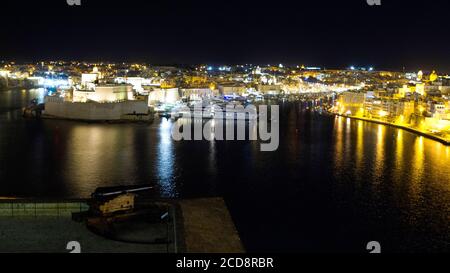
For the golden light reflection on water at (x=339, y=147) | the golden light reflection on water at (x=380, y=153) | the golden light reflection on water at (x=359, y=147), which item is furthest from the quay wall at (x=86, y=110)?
the golden light reflection on water at (x=380, y=153)

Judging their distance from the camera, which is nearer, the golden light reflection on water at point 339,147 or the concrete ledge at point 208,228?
the concrete ledge at point 208,228

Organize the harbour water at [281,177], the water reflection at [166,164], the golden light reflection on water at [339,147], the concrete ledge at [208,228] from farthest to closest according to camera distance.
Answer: the golden light reflection on water at [339,147], the water reflection at [166,164], the harbour water at [281,177], the concrete ledge at [208,228]

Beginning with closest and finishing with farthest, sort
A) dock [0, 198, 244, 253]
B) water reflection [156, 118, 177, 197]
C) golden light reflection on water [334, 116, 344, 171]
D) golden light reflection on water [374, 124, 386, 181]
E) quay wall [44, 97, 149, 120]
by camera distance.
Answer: dock [0, 198, 244, 253] < water reflection [156, 118, 177, 197] < golden light reflection on water [374, 124, 386, 181] < golden light reflection on water [334, 116, 344, 171] < quay wall [44, 97, 149, 120]

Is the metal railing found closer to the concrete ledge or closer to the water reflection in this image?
the concrete ledge

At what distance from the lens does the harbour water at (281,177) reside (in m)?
3.79

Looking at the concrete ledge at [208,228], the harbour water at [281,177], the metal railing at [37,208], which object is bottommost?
the harbour water at [281,177]

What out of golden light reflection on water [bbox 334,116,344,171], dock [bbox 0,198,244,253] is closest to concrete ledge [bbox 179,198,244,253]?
dock [bbox 0,198,244,253]

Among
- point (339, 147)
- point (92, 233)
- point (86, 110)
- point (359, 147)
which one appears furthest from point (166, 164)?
point (86, 110)

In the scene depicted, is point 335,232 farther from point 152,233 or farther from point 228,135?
point 228,135

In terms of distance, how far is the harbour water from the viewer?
379 cm

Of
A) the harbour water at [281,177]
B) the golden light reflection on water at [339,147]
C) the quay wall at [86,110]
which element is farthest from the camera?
the quay wall at [86,110]

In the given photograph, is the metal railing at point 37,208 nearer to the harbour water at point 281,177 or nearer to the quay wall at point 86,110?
the harbour water at point 281,177

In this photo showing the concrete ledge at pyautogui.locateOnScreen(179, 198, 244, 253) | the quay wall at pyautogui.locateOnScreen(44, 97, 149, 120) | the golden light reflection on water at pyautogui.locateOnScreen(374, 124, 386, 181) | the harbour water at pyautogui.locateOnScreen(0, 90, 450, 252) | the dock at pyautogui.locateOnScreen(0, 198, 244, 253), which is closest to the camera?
the dock at pyautogui.locateOnScreen(0, 198, 244, 253)

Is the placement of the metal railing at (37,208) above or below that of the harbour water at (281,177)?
above
